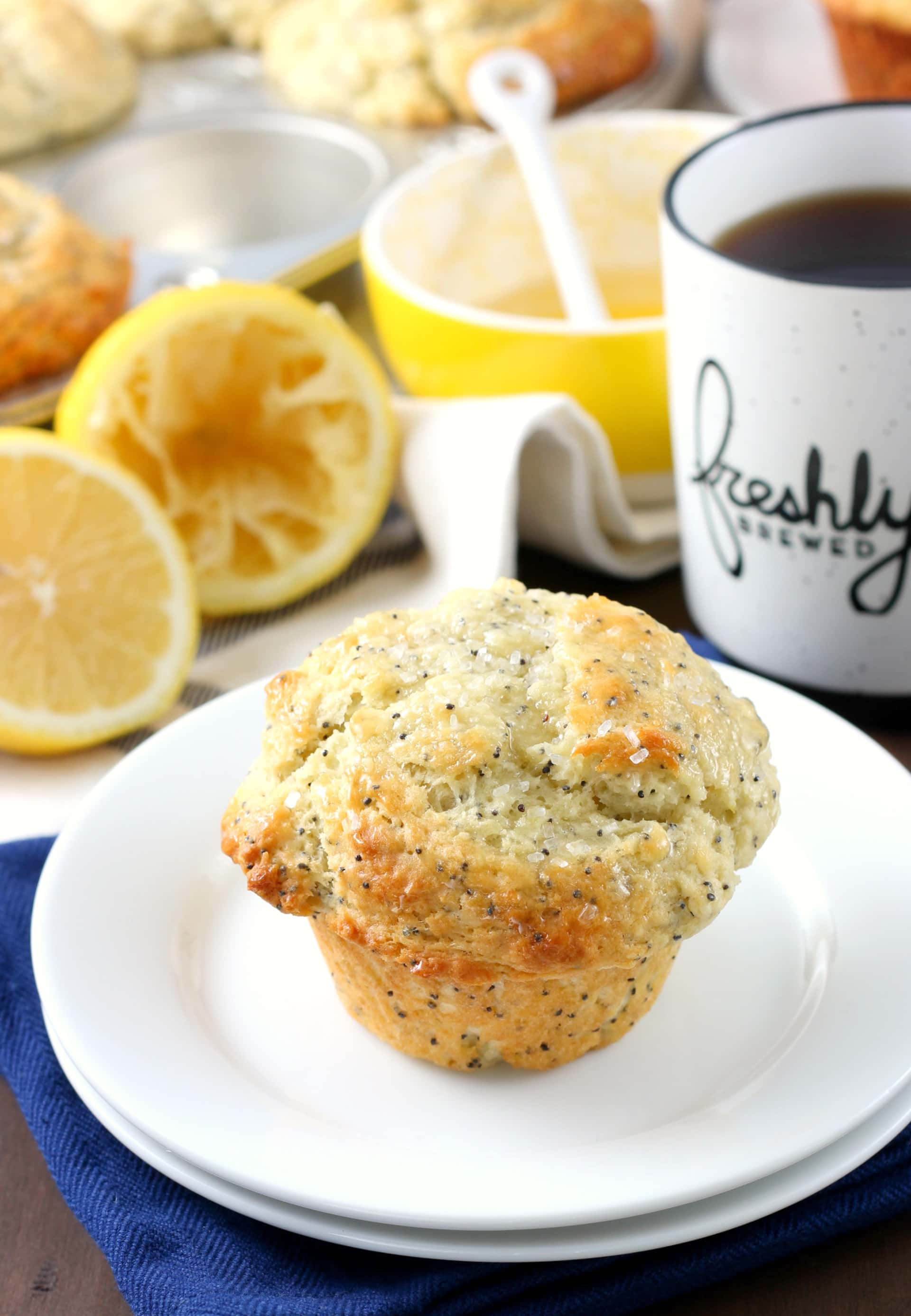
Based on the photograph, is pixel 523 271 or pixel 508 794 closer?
pixel 508 794

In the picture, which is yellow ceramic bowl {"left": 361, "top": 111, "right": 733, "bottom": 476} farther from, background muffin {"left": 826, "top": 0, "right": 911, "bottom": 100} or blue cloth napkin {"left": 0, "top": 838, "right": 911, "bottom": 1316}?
blue cloth napkin {"left": 0, "top": 838, "right": 911, "bottom": 1316}

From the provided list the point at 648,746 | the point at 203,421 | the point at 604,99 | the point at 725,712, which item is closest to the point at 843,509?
the point at 725,712

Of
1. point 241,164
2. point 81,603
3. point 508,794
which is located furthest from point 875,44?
point 508,794

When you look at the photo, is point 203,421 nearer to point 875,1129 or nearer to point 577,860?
point 577,860

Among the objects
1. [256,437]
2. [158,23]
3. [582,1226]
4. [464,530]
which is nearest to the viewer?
[582,1226]

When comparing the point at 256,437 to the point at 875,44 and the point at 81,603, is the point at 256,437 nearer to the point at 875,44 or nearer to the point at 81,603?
the point at 81,603

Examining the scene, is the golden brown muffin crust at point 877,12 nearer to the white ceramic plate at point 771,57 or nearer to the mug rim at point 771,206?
the white ceramic plate at point 771,57
